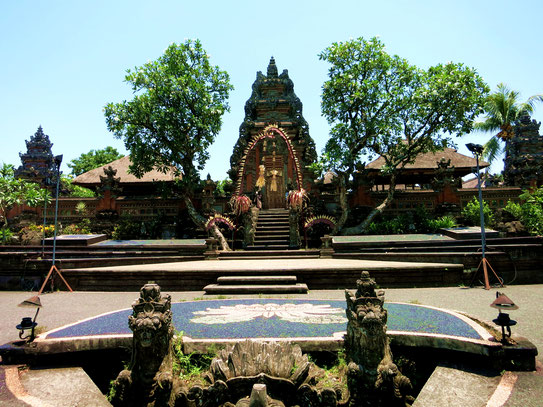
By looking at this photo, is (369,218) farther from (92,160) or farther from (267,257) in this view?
(92,160)

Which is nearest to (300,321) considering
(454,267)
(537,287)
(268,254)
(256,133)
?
(454,267)

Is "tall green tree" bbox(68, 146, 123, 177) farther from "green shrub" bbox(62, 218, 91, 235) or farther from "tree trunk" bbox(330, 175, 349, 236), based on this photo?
"tree trunk" bbox(330, 175, 349, 236)

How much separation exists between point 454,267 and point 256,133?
15.7 m

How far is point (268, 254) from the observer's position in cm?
1303

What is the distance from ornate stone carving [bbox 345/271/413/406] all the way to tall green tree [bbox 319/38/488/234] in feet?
43.2

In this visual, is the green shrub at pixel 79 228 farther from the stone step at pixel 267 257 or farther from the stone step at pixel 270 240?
the stone step at pixel 267 257

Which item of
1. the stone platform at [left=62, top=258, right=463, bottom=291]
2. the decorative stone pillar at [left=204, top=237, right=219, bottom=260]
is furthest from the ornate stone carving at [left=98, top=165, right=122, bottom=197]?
the stone platform at [left=62, top=258, right=463, bottom=291]

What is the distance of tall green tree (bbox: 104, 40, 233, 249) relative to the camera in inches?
659

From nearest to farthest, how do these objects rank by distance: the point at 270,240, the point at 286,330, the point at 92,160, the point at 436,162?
the point at 286,330 → the point at 270,240 → the point at 436,162 → the point at 92,160

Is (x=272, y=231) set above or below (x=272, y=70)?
below

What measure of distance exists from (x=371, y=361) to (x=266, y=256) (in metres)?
9.50

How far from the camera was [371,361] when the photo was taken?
3316mm

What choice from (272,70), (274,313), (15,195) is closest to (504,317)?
(274,313)

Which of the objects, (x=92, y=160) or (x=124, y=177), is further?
(x=92, y=160)
